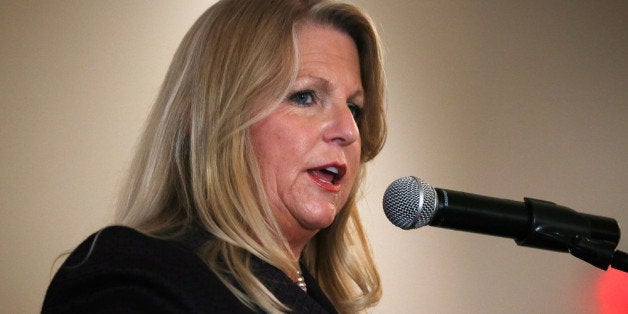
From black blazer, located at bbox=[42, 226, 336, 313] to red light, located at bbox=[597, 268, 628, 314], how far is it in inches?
88.1

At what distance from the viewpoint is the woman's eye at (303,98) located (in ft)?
4.10

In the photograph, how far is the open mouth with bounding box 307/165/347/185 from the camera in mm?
1229

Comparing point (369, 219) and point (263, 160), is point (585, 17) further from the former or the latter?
point (263, 160)

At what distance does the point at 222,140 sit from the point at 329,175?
0.70 ft

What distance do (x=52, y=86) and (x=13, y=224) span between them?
1.25 feet

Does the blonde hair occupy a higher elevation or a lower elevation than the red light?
higher

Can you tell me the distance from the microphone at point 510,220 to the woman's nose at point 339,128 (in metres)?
0.22

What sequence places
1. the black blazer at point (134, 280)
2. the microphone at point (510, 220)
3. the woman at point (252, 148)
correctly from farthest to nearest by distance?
the woman at point (252, 148) → the microphone at point (510, 220) → the black blazer at point (134, 280)

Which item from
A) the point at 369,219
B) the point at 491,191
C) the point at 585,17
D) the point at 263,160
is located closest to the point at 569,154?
the point at 491,191

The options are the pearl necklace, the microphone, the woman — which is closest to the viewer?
the microphone

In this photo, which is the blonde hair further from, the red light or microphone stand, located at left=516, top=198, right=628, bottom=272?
the red light

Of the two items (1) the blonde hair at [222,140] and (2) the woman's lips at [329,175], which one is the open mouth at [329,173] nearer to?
(2) the woman's lips at [329,175]

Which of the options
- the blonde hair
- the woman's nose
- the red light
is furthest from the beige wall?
the woman's nose

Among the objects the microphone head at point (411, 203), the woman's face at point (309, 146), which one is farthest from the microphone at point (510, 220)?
the woman's face at point (309, 146)
